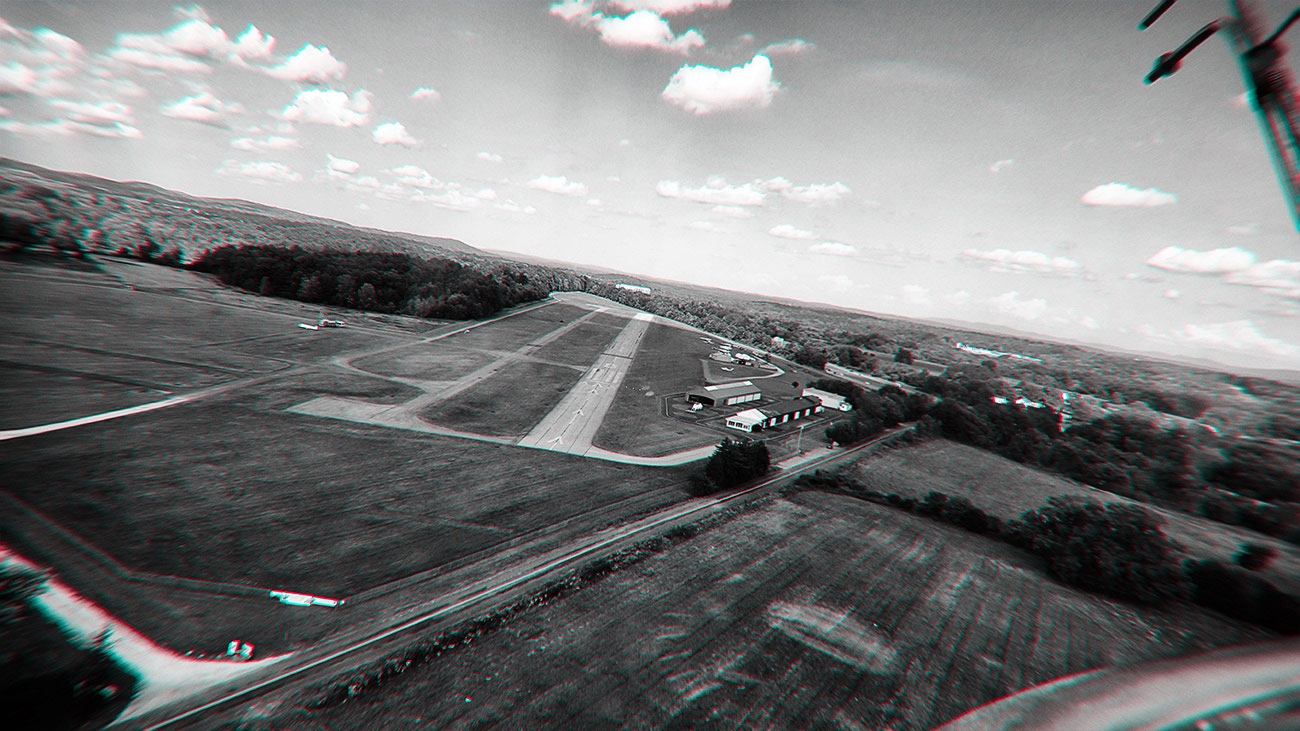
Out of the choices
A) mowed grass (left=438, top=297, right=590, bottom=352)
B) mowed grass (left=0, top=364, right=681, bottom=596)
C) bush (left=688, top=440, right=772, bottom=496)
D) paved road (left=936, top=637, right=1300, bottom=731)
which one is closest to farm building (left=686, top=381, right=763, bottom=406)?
bush (left=688, top=440, right=772, bottom=496)

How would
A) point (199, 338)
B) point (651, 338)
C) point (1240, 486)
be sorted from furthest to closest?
1. point (651, 338)
2. point (199, 338)
3. point (1240, 486)

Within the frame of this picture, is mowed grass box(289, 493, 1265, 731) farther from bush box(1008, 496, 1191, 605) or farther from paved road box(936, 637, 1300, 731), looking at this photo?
paved road box(936, 637, 1300, 731)

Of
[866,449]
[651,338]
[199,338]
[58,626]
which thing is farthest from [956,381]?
[199,338]

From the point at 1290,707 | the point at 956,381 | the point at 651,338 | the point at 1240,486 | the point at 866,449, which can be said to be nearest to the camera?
the point at 1290,707

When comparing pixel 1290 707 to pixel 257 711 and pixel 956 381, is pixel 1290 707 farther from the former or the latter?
pixel 956 381

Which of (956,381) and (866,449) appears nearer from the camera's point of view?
(866,449)
